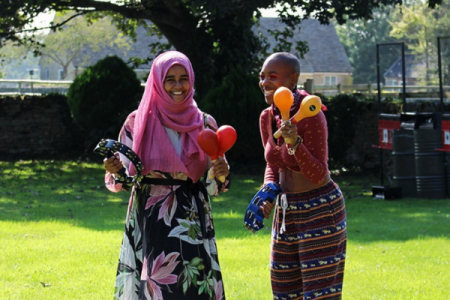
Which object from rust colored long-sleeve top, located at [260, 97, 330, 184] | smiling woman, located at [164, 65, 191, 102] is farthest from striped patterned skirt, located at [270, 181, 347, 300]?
smiling woman, located at [164, 65, 191, 102]

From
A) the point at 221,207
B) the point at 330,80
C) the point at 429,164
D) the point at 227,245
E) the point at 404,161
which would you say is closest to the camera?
the point at 227,245

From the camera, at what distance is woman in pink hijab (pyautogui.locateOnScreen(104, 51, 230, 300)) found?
4730mm

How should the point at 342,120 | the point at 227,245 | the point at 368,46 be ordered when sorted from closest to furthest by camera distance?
the point at 227,245, the point at 342,120, the point at 368,46

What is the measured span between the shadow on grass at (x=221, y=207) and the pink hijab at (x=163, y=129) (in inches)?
221

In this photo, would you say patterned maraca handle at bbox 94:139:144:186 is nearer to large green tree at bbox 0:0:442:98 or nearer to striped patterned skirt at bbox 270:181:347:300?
striped patterned skirt at bbox 270:181:347:300

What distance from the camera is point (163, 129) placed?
481 cm

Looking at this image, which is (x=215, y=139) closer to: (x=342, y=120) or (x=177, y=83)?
(x=177, y=83)

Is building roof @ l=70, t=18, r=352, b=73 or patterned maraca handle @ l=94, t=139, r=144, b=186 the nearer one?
patterned maraca handle @ l=94, t=139, r=144, b=186

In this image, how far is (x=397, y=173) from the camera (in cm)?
1473

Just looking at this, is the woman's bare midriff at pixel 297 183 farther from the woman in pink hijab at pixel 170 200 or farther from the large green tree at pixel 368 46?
the large green tree at pixel 368 46

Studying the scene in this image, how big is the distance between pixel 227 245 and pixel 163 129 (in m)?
5.07

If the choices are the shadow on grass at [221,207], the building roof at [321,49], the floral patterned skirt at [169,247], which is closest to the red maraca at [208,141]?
the floral patterned skirt at [169,247]

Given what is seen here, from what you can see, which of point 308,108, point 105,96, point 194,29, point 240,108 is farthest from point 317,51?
point 308,108

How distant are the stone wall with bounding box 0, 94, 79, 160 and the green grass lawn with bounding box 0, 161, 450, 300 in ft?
22.5
